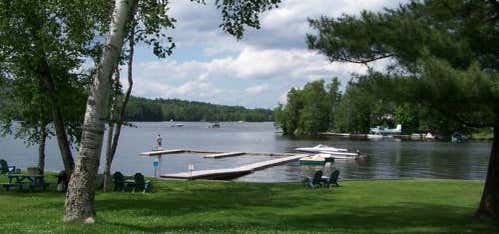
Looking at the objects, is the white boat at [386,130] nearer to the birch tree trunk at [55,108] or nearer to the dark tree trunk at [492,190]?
the birch tree trunk at [55,108]

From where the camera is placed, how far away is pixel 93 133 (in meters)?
12.0

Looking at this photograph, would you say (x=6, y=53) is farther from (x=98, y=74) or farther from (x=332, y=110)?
(x=332, y=110)

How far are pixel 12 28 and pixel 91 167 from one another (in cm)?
920

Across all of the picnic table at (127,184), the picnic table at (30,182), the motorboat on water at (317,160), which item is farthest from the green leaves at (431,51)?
the motorboat on water at (317,160)

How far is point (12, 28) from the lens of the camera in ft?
63.4

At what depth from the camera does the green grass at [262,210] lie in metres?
12.9

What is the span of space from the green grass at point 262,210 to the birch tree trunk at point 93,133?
426 mm

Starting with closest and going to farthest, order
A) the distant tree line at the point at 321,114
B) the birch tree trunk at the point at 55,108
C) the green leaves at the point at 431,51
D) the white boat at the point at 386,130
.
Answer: the green leaves at the point at 431,51
the birch tree trunk at the point at 55,108
the distant tree line at the point at 321,114
the white boat at the point at 386,130

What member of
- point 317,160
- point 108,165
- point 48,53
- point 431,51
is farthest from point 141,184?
point 317,160

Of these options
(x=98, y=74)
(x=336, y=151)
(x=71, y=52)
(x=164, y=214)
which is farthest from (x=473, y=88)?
(x=336, y=151)

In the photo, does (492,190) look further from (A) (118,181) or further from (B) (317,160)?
(B) (317,160)

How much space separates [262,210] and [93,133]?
6743 millimetres

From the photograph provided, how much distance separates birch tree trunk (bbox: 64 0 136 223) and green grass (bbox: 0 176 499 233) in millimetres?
426

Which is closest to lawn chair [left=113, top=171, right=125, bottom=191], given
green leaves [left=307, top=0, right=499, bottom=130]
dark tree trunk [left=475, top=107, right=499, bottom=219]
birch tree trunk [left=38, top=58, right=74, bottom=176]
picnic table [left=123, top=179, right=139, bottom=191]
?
picnic table [left=123, top=179, right=139, bottom=191]
